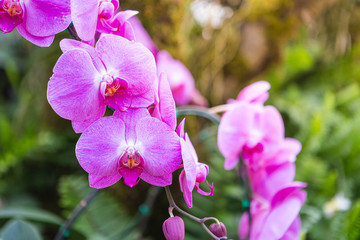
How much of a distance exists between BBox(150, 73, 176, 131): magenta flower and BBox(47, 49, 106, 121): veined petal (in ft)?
0.22

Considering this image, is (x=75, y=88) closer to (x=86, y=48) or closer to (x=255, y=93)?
(x=86, y=48)

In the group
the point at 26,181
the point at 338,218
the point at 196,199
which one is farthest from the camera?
the point at 26,181

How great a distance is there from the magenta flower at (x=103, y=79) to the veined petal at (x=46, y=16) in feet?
0.10

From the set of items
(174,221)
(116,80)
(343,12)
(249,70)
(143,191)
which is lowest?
(143,191)

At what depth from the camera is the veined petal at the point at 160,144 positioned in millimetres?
398

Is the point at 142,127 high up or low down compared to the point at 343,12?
up

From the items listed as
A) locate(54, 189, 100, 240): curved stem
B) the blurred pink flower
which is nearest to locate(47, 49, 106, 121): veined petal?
locate(54, 189, 100, 240): curved stem

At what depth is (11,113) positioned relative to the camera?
1.57m

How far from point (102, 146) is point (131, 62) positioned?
0.10 meters

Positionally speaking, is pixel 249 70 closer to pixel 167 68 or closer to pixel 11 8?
pixel 167 68

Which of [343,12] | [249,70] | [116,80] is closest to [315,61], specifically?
[249,70]

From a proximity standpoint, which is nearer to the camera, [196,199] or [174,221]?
[174,221]

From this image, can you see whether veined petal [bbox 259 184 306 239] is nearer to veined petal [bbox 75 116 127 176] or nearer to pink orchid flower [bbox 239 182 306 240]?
pink orchid flower [bbox 239 182 306 240]

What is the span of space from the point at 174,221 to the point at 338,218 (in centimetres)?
63
